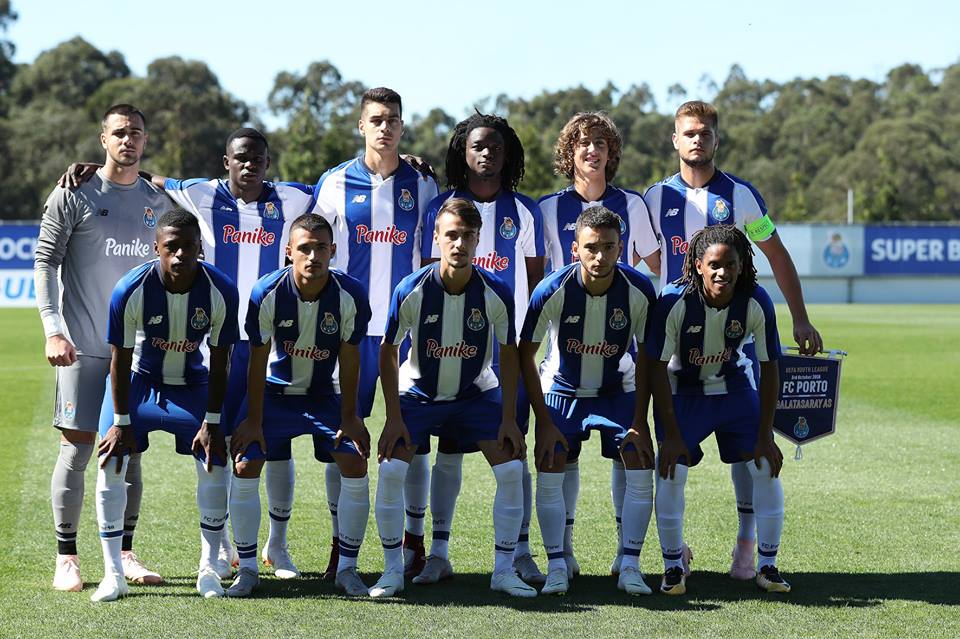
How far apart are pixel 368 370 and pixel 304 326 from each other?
58cm

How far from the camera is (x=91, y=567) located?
218 inches

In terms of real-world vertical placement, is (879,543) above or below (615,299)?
below

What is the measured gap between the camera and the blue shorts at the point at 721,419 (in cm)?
520

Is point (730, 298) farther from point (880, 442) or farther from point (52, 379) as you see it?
point (52, 379)

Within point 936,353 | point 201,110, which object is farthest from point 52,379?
point 201,110

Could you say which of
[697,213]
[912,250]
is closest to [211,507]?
[697,213]

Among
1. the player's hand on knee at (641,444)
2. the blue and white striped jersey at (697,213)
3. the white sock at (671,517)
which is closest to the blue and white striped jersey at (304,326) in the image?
the player's hand on knee at (641,444)

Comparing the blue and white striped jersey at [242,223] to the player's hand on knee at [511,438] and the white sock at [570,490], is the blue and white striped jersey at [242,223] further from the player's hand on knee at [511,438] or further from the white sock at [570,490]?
the white sock at [570,490]

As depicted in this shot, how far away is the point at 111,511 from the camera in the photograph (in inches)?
198

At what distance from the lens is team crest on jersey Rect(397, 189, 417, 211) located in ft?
19.3

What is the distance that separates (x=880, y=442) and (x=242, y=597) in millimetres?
5843

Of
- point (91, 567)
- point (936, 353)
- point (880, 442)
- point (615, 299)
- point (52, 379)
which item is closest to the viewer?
point (615, 299)

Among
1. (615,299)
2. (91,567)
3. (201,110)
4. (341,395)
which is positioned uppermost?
(201,110)

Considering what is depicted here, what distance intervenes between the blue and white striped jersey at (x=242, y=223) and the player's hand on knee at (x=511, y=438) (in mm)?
1421
